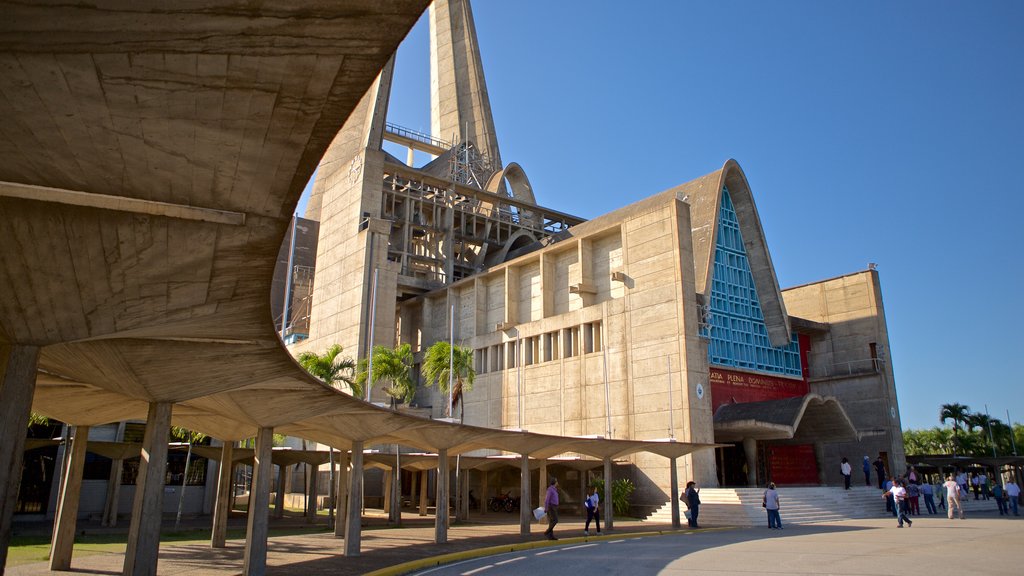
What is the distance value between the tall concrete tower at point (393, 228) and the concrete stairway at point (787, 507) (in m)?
19.3

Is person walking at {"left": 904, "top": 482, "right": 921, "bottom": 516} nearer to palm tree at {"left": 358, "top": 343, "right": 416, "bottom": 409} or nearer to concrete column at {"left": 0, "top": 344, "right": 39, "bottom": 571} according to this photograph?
palm tree at {"left": 358, "top": 343, "right": 416, "bottom": 409}

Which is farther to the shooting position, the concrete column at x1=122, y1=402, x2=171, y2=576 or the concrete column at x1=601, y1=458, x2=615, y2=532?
the concrete column at x1=601, y1=458, x2=615, y2=532

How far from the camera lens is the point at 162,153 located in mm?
4758

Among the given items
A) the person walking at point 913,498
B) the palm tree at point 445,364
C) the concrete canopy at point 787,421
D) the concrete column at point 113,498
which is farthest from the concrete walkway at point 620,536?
the palm tree at point 445,364

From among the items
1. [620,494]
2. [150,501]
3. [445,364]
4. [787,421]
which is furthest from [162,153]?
[445,364]

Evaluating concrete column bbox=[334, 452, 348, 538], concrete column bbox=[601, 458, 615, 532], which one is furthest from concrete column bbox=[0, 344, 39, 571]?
concrete column bbox=[601, 458, 615, 532]

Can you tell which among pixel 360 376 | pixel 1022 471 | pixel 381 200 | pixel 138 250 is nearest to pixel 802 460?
pixel 1022 471

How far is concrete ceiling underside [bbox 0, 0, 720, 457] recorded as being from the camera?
3.66 meters

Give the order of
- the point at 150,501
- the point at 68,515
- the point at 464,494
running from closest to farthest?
1. the point at 150,501
2. the point at 68,515
3. the point at 464,494

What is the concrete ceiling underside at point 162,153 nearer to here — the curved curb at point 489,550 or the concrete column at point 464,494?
the curved curb at point 489,550

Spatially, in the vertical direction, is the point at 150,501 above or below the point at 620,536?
above

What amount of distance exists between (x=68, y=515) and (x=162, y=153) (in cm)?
1211

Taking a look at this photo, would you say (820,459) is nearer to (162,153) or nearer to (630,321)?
(630,321)

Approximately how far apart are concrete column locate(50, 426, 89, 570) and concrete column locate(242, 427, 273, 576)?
3.35 meters
